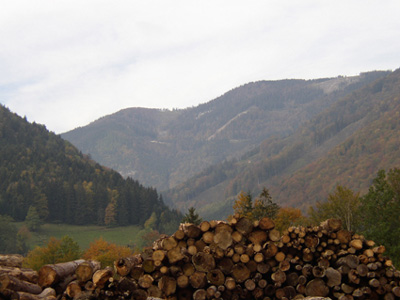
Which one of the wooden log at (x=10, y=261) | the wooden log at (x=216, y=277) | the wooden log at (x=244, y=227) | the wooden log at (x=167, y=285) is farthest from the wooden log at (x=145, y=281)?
the wooden log at (x=10, y=261)

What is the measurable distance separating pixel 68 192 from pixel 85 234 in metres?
33.8

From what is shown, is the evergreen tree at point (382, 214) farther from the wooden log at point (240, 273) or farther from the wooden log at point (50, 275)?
the wooden log at point (50, 275)

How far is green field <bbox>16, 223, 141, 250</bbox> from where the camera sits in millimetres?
108619

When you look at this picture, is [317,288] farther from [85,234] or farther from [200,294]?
[85,234]

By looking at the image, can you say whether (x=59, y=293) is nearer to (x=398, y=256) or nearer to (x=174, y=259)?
(x=174, y=259)

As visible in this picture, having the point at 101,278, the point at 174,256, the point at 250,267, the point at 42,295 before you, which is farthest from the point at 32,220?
the point at 250,267

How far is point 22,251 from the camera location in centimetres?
9388

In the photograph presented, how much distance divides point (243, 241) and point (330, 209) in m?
50.7

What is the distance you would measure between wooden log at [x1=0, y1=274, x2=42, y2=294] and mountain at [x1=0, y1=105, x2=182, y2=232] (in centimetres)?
12498

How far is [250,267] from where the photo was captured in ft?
36.0

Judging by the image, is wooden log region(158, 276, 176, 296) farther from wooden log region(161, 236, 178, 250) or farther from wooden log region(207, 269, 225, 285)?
wooden log region(207, 269, 225, 285)

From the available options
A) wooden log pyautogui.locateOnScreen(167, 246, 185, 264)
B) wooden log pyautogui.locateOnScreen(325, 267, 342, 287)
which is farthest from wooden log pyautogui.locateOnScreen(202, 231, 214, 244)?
wooden log pyautogui.locateOnScreen(325, 267, 342, 287)

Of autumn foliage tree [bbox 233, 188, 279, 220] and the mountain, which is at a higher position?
the mountain

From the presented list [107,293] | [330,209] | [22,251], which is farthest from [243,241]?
[22,251]
